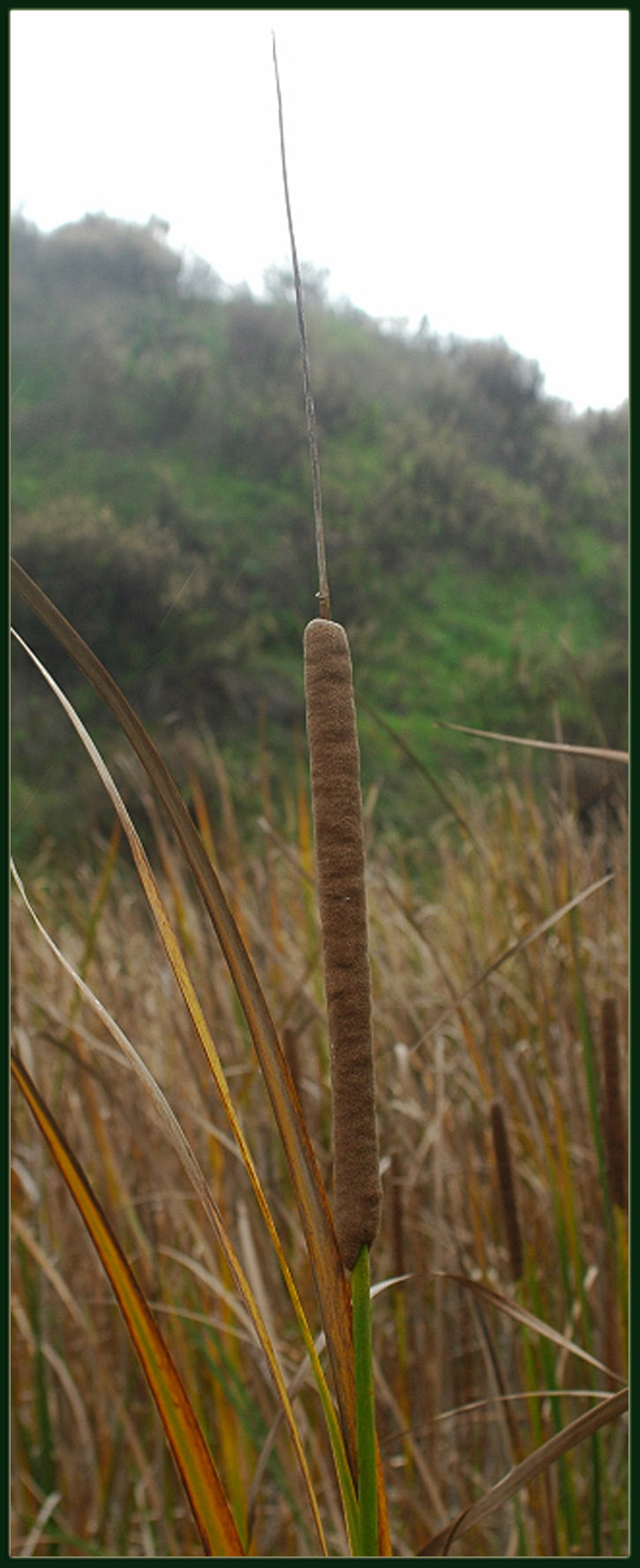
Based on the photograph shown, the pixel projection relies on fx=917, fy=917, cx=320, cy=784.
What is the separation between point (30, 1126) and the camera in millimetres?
1506

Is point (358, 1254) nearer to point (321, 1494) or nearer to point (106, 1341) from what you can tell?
point (321, 1494)

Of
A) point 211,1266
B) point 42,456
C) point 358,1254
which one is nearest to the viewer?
point 358,1254

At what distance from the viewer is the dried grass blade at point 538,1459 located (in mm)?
312

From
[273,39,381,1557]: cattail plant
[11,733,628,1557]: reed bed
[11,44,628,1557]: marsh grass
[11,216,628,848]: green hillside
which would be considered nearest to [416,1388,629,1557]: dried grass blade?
[11,44,628,1557]: marsh grass

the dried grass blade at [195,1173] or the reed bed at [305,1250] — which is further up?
the dried grass blade at [195,1173]

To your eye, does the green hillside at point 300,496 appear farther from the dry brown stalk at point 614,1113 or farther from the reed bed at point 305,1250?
the dry brown stalk at point 614,1113

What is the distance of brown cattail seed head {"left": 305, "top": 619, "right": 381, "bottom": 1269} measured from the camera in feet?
0.74

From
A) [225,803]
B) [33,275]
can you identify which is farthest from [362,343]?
[225,803]

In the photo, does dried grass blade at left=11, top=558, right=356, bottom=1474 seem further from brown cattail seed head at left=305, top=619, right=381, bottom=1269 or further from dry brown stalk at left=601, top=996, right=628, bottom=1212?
dry brown stalk at left=601, top=996, right=628, bottom=1212

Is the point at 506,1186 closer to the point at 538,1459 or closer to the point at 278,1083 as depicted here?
the point at 538,1459

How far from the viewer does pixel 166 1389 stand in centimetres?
32

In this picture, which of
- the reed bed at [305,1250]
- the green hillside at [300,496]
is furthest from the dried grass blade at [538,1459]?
the green hillside at [300,496]

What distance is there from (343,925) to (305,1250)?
615 mm

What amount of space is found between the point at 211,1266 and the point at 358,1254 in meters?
0.70
